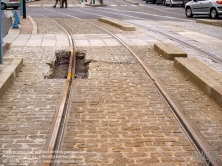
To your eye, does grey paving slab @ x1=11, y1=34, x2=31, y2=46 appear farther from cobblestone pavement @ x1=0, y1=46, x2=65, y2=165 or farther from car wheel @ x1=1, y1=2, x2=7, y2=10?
car wheel @ x1=1, y1=2, x2=7, y2=10

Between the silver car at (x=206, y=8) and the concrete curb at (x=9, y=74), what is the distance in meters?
16.6

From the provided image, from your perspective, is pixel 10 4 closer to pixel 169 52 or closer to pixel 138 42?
pixel 138 42

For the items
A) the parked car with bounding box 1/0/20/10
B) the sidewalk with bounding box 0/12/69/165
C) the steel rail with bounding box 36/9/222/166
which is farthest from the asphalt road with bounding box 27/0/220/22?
the steel rail with bounding box 36/9/222/166

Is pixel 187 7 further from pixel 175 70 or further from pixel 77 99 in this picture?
pixel 77 99

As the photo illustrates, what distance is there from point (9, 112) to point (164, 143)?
98.8 inches

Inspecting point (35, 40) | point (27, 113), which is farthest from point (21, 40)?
point (27, 113)

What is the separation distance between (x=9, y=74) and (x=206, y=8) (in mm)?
18569

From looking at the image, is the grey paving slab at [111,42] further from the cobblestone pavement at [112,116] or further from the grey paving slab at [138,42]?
the cobblestone pavement at [112,116]

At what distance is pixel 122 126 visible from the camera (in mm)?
5668

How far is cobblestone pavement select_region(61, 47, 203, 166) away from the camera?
4688 millimetres

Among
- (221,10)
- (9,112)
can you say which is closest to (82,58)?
(9,112)

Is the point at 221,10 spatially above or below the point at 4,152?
above

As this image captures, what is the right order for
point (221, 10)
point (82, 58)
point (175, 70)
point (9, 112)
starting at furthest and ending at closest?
point (221, 10), point (82, 58), point (175, 70), point (9, 112)

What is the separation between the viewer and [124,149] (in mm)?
4883
